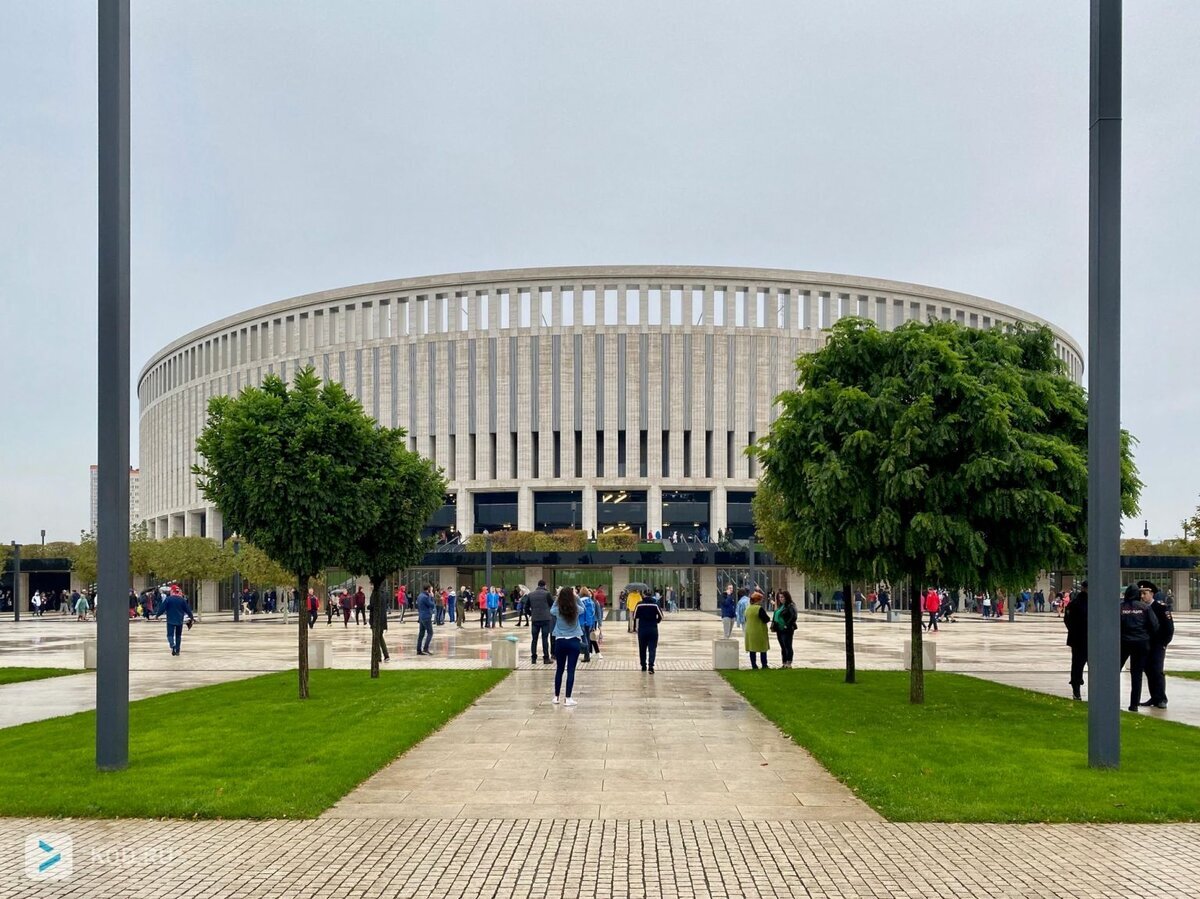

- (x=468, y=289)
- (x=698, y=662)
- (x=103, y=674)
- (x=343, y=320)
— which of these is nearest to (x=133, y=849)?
(x=103, y=674)

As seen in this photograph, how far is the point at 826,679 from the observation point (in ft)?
67.3

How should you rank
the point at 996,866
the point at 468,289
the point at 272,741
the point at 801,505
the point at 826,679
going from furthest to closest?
the point at 468,289
the point at 826,679
the point at 801,505
the point at 272,741
the point at 996,866

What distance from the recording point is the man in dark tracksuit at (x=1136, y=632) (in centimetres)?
1553

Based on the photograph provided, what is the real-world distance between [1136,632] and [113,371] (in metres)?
13.7

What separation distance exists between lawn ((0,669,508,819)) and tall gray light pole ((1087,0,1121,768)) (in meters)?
6.93

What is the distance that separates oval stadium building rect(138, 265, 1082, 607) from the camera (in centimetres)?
7788

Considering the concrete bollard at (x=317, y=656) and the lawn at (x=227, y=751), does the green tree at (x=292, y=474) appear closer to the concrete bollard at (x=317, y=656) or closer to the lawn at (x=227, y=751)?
the lawn at (x=227, y=751)

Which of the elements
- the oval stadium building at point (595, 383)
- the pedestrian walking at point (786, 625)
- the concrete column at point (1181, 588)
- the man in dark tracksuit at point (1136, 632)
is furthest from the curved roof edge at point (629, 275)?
the man in dark tracksuit at point (1136, 632)

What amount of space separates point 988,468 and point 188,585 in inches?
2976

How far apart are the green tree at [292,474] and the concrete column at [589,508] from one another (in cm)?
6171

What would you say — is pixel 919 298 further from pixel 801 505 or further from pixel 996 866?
pixel 996 866

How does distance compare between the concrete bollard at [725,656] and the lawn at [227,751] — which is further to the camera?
the concrete bollard at [725,656]

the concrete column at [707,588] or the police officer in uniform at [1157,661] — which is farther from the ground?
the police officer in uniform at [1157,661]

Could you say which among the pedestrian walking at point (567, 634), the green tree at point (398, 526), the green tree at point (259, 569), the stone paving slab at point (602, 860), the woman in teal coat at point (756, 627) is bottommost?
the green tree at point (259, 569)
